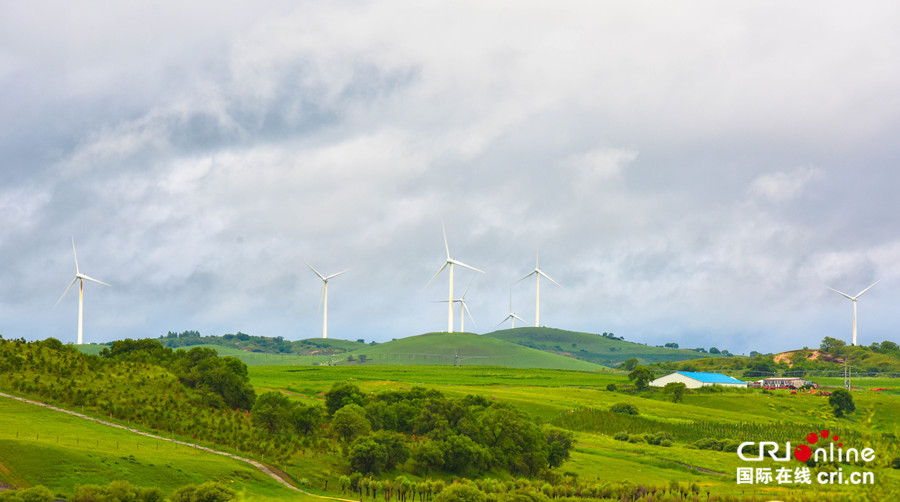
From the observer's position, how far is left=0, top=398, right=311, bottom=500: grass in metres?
50.6

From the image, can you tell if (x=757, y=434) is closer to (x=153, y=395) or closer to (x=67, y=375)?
(x=153, y=395)

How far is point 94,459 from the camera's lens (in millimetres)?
53281

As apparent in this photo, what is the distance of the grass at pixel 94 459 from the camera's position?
5056 centimetres

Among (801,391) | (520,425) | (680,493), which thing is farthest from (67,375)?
(801,391)

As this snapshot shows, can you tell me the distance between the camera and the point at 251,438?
72562 millimetres

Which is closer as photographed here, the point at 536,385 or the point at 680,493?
the point at 680,493

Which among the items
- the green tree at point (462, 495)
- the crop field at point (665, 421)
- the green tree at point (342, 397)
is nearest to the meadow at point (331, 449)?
the crop field at point (665, 421)

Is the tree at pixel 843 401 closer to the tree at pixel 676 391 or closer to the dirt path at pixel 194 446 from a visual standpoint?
the tree at pixel 676 391

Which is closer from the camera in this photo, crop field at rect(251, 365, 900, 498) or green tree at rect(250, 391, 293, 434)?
green tree at rect(250, 391, 293, 434)

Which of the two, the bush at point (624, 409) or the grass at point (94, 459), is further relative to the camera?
the bush at point (624, 409)

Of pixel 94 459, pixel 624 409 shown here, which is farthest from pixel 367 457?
pixel 624 409

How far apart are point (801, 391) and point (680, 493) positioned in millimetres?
117118

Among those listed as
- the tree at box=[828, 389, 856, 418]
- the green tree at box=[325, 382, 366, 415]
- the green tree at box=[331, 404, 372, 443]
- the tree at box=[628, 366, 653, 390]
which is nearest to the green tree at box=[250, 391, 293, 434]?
the green tree at box=[331, 404, 372, 443]

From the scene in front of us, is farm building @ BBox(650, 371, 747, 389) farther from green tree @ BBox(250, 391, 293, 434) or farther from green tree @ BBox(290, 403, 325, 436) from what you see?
green tree @ BBox(250, 391, 293, 434)
